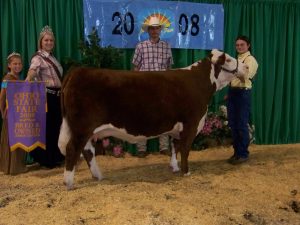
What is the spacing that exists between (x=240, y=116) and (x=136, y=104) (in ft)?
5.18

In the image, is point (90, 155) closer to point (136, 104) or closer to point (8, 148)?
point (136, 104)

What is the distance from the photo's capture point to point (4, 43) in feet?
17.4

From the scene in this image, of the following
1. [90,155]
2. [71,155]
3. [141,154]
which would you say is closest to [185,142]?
[90,155]

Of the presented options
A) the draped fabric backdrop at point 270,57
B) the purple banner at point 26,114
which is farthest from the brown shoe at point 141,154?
the purple banner at point 26,114

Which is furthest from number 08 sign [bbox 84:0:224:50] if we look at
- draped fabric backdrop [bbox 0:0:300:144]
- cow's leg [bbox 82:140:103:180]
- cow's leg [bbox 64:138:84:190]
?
cow's leg [bbox 64:138:84:190]

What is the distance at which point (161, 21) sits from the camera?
19.6 ft

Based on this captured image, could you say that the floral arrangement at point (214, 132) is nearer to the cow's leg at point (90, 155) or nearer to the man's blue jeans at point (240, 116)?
the man's blue jeans at point (240, 116)

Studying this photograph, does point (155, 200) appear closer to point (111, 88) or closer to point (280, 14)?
point (111, 88)

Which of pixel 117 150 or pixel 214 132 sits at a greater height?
pixel 214 132

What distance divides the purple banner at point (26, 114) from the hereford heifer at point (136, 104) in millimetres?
845

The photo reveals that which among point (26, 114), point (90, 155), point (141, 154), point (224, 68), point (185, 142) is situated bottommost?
point (141, 154)

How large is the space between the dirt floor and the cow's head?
1.10 meters

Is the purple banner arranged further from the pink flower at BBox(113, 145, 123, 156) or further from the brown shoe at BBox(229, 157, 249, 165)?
the brown shoe at BBox(229, 157, 249, 165)

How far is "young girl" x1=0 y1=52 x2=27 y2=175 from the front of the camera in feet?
15.8
